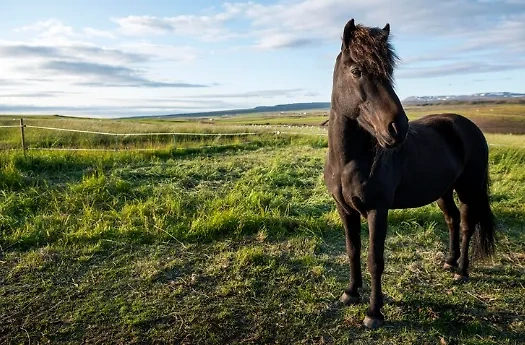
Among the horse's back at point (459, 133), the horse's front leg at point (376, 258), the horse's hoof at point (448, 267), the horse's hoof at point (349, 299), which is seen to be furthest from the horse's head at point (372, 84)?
the horse's hoof at point (448, 267)

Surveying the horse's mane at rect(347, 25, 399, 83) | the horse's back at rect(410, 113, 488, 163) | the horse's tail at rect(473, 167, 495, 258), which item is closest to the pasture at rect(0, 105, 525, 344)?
the horse's tail at rect(473, 167, 495, 258)

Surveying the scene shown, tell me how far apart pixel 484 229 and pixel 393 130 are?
2424 millimetres

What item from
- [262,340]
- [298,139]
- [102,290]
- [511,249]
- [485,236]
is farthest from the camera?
[298,139]

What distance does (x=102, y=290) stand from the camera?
3.68 meters

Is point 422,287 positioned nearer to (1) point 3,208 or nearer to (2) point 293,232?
(2) point 293,232

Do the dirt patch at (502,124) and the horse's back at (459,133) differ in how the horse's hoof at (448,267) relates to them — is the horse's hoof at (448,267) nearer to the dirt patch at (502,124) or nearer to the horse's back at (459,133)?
the horse's back at (459,133)

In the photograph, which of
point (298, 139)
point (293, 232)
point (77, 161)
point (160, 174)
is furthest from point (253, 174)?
point (298, 139)

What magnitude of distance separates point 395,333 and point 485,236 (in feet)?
5.99

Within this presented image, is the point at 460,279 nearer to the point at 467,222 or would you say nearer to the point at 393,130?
the point at 467,222

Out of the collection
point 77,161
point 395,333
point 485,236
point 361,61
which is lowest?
point 395,333

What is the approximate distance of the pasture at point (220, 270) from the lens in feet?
10.2

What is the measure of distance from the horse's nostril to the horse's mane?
33 cm

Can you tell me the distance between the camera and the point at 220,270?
4.04 meters

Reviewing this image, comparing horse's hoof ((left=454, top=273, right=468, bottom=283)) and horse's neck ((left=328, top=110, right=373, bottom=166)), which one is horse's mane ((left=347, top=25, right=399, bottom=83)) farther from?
horse's hoof ((left=454, top=273, right=468, bottom=283))
